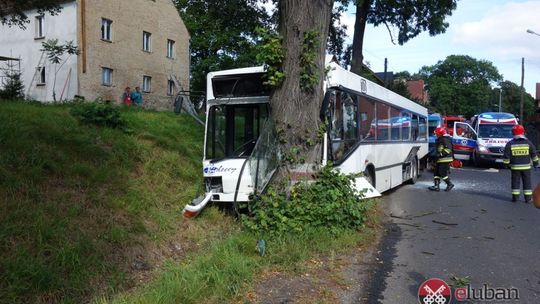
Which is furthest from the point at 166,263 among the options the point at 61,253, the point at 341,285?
the point at 341,285

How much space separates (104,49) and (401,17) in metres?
17.2

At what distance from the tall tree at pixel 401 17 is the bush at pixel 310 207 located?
14.3 m

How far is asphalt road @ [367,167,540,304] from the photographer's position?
17.3ft

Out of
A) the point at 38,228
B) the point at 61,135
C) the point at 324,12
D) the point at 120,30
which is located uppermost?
the point at 120,30

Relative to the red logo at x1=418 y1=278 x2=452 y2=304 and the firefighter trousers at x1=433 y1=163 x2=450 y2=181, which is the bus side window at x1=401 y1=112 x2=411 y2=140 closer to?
the firefighter trousers at x1=433 y1=163 x2=450 y2=181

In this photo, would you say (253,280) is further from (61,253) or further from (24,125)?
(24,125)

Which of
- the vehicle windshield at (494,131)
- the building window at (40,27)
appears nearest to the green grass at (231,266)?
the vehicle windshield at (494,131)

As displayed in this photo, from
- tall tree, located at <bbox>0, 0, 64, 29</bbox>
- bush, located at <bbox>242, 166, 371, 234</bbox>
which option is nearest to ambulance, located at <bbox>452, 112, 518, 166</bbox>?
bush, located at <bbox>242, 166, 371, 234</bbox>

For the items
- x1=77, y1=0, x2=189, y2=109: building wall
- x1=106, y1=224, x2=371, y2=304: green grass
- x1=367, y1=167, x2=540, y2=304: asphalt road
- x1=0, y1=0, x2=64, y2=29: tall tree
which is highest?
x1=77, y1=0, x2=189, y2=109: building wall

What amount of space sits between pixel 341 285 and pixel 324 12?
4.12 meters

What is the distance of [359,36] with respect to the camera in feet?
69.6

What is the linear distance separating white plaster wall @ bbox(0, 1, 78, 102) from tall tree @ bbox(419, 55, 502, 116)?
7286 centimetres

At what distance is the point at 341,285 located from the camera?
507cm

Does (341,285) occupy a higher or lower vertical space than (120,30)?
lower
